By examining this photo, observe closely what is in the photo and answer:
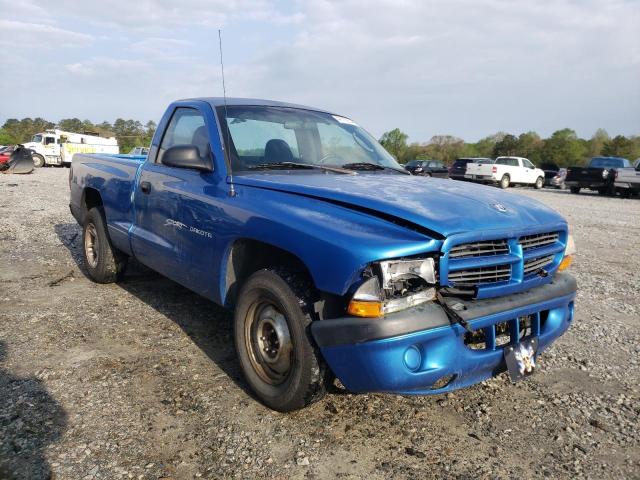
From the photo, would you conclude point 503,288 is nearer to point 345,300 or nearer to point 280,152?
point 345,300

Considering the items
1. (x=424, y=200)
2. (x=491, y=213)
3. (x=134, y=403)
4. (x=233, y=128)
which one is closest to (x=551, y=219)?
(x=491, y=213)

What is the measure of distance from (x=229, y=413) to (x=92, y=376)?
1034 millimetres

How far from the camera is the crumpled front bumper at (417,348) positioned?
2.29m

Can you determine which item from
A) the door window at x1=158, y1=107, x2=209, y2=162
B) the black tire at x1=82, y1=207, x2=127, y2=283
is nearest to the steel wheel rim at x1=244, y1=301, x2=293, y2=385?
the door window at x1=158, y1=107, x2=209, y2=162

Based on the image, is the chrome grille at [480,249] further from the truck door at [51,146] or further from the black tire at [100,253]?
the truck door at [51,146]

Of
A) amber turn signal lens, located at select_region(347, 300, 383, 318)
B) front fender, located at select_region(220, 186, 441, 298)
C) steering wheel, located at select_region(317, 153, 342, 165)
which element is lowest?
amber turn signal lens, located at select_region(347, 300, 383, 318)

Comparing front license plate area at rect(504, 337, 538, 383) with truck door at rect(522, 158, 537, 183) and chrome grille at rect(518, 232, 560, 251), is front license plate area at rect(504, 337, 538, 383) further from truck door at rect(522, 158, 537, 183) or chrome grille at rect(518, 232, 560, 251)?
truck door at rect(522, 158, 537, 183)

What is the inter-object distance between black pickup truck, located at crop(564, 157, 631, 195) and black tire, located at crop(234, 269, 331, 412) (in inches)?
888

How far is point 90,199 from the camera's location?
575 cm

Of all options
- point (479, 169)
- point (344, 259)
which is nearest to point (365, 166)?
point (344, 259)

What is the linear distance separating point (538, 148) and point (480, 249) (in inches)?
2316

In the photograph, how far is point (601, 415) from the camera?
9.80 feet

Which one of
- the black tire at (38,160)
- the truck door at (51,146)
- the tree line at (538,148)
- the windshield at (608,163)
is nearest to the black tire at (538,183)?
the windshield at (608,163)

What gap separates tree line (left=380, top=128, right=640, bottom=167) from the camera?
48.2 meters
